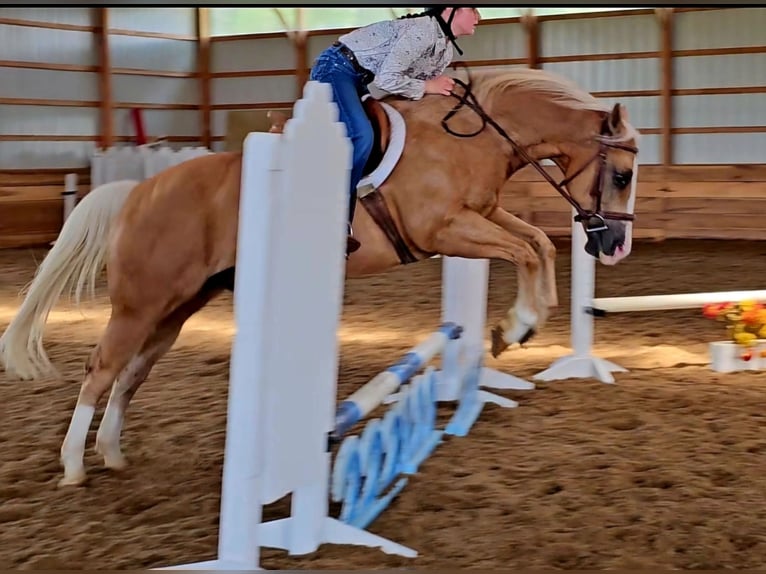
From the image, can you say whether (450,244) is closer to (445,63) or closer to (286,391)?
(445,63)

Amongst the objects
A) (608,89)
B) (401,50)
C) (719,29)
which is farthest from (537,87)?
(608,89)

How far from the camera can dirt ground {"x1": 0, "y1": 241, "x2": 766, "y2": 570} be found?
1790 mm

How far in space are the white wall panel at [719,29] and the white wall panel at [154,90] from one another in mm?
5600

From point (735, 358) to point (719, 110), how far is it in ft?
19.0

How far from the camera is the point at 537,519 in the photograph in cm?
195

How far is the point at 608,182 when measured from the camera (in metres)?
2.60

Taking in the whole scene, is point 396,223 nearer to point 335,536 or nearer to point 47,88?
point 335,536

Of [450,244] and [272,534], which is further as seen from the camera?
[450,244]

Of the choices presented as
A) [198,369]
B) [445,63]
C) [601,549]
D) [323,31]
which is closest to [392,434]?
[601,549]

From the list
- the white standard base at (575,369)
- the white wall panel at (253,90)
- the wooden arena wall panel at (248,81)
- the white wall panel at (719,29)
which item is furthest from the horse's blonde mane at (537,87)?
the white wall panel at (253,90)

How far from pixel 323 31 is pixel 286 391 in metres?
9.27

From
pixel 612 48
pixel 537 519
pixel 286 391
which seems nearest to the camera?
pixel 286 391

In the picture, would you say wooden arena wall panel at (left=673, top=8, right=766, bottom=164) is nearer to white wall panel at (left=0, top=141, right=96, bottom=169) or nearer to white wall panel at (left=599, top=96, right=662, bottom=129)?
white wall panel at (left=599, top=96, right=662, bottom=129)

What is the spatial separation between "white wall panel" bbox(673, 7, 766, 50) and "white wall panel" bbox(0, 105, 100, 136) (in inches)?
242
